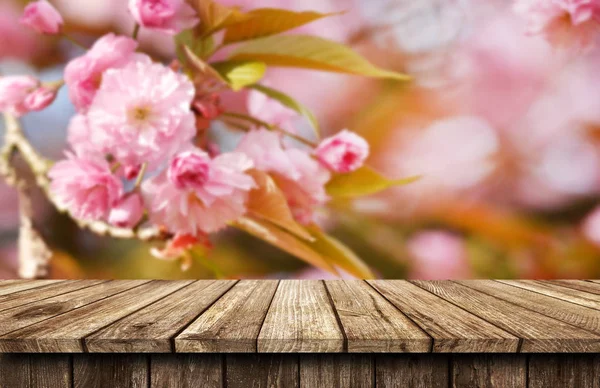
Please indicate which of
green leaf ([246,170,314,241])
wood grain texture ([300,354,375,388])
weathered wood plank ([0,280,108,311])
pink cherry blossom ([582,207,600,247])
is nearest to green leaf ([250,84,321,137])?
green leaf ([246,170,314,241])

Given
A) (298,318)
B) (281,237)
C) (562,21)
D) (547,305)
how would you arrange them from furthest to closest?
(562,21) → (281,237) → (547,305) → (298,318)

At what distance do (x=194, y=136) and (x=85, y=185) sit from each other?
255 millimetres

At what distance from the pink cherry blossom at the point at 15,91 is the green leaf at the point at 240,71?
359mm

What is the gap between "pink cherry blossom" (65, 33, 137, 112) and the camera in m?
0.95

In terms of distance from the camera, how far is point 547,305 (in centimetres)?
83

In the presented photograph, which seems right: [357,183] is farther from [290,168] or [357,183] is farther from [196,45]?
[196,45]

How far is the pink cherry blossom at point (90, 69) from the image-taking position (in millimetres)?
955

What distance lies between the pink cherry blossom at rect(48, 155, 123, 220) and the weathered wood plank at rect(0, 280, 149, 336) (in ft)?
0.46

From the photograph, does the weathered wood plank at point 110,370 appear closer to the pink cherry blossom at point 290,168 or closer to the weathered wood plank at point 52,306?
the weathered wood plank at point 52,306

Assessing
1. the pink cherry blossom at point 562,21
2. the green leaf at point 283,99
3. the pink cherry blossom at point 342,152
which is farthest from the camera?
the pink cherry blossom at point 562,21

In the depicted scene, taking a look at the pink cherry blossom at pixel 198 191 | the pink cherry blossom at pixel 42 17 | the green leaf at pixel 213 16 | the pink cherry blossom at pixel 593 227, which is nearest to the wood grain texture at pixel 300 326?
the pink cherry blossom at pixel 198 191

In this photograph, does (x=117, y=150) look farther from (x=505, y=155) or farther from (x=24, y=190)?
(x=505, y=155)

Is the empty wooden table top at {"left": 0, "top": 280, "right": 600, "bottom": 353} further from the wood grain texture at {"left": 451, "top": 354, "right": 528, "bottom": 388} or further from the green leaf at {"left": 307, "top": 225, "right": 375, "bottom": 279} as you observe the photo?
the green leaf at {"left": 307, "top": 225, "right": 375, "bottom": 279}

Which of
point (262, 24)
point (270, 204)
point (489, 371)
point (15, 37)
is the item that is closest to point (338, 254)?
point (270, 204)
